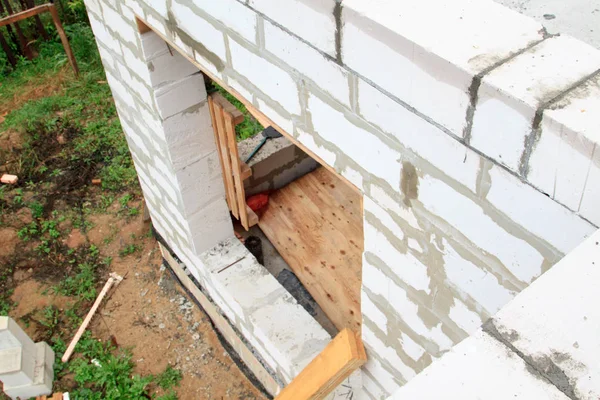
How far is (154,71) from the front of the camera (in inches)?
138

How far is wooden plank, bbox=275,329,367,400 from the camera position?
2850 mm

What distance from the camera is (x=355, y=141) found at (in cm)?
214

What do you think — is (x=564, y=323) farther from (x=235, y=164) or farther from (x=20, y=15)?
(x=20, y=15)

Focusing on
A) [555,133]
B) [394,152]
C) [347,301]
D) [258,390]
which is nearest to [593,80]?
[555,133]

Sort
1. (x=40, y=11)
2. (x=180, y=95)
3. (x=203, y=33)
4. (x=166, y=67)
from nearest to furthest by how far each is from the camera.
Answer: (x=203, y=33)
(x=166, y=67)
(x=180, y=95)
(x=40, y=11)

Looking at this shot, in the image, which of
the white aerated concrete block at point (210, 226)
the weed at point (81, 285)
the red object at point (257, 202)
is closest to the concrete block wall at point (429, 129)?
the white aerated concrete block at point (210, 226)

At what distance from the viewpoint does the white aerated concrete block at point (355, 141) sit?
6.65 ft

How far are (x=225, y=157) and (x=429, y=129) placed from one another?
8.59 feet

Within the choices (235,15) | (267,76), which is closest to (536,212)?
(267,76)

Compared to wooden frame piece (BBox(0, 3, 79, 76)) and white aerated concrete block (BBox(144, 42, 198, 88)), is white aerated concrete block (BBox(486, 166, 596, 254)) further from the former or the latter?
wooden frame piece (BBox(0, 3, 79, 76))

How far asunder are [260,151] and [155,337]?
1944 mm

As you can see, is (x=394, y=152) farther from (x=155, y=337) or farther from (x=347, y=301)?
(x=155, y=337)

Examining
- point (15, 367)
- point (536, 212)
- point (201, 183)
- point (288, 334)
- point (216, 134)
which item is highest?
point (536, 212)

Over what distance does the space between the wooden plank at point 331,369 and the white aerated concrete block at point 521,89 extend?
5.10ft
